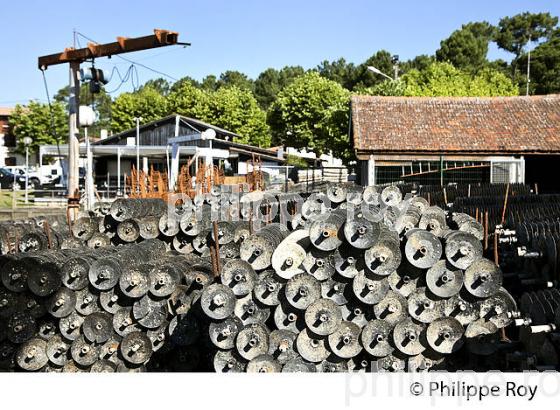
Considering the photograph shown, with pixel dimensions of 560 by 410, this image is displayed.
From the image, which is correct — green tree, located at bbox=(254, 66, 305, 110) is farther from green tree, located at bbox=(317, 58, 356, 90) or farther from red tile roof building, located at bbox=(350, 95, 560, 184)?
red tile roof building, located at bbox=(350, 95, 560, 184)

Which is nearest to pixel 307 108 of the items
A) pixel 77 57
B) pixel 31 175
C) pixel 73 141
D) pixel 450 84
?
pixel 450 84

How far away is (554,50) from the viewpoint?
50.1 meters

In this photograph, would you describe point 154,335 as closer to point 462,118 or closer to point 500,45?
point 462,118

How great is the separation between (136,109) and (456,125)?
37.0 m

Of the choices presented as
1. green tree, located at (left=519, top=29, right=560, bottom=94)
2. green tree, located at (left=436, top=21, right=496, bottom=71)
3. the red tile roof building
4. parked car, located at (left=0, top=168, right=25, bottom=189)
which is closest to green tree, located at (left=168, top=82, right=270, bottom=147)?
parked car, located at (left=0, top=168, right=25, bottom=189)

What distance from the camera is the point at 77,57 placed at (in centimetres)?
1798

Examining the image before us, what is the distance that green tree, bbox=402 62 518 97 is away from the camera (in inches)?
1485

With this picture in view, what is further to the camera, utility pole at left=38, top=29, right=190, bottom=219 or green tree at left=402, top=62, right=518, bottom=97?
green tree at left=402, top=62, right=518, bottom=97

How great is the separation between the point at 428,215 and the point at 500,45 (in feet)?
182

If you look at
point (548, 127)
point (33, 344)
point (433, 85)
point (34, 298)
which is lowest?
point (33, 344)

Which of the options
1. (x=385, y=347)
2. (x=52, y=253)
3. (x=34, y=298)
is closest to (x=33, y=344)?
(x=34, y=298)

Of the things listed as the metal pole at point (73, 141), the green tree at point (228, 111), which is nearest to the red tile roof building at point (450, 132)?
the metal pole at point (73, 141)

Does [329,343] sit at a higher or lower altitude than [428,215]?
lower

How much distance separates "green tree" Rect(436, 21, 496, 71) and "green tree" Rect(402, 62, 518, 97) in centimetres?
831
